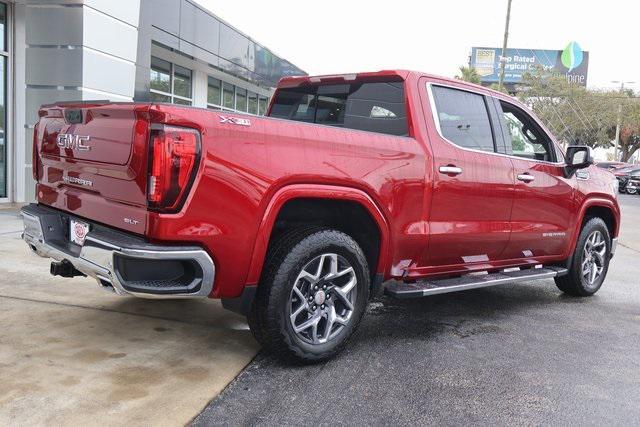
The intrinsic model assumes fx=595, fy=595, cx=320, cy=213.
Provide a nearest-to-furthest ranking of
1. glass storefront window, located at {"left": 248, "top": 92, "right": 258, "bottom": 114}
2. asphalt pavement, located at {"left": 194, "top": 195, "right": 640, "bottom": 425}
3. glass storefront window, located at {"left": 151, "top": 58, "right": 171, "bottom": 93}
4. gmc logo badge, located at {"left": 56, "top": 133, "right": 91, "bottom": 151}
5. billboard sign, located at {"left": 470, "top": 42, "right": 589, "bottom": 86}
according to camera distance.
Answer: asphalt pavement, located at {"left": 194, "top": 195, "right": 640, "bottom": 425} → gmc logo badge, located at {"left": 56, "top": 133, "right": 91, "bottom": 151} → glass storefront window, located at {"left": 151, "top": 58, "right": 171, "bottom": 93} → glass storefront window, located at {"left": 248, "top": 92, "right": 258, "bottom": 114} → billboard sign, located at {"left": 470, "top": 42, "right": 589, "bottom": 86}

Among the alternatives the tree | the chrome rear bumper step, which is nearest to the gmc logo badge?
the chrome rear bumper step

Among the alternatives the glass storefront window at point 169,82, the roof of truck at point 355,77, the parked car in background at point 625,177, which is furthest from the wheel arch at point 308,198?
the parked car in background at point 625,177

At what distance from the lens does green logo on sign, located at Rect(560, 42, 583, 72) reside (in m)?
84.5

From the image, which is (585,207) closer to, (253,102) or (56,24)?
(56,24)

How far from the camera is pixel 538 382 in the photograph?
372cm

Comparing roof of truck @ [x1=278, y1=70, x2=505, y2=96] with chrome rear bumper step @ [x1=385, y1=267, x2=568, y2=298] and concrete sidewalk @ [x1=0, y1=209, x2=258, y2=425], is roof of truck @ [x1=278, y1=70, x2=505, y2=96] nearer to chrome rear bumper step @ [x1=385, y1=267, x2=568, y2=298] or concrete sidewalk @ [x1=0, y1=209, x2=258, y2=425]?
chrome rear bumper step @ [x1=385, y1=267, x2=568, y2=298]

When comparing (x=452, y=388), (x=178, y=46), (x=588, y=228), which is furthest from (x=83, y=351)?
(x=178, y=46)

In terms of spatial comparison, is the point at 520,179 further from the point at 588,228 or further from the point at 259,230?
the point at 259,230

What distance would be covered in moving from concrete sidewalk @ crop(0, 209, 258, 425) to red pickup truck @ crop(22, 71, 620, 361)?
481 mm

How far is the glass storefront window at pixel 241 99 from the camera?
64.8ft

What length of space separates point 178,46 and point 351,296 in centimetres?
1053

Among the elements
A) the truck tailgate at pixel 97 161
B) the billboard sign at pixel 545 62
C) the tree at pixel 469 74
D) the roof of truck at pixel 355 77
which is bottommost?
the truck tailgate at pixel 97 161

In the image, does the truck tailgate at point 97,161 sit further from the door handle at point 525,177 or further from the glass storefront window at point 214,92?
the glass storefront window at point 214,92

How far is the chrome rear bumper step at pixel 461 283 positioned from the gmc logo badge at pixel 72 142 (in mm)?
A: 2167
